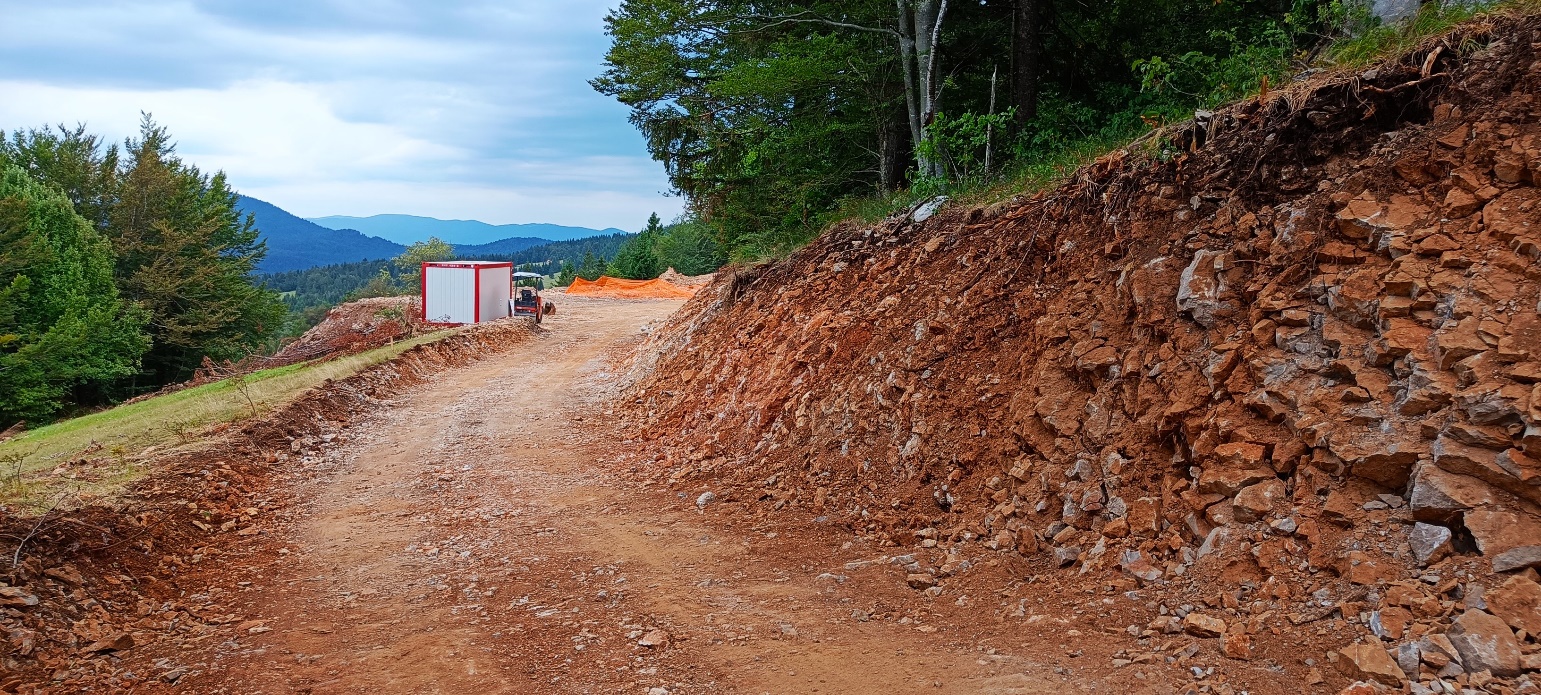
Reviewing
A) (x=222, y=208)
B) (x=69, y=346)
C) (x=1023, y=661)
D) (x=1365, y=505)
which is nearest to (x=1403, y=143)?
(x=1365, y=505)

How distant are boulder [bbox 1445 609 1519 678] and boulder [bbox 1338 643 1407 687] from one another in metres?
0.23

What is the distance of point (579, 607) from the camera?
5.58 metres

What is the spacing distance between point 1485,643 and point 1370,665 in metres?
0.40

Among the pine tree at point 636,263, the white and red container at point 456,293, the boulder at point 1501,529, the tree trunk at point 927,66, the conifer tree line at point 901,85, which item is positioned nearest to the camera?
the boulder at point 1501,529

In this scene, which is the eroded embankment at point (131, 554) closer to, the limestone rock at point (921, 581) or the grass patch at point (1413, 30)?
the limestone rock at point (921, 581)

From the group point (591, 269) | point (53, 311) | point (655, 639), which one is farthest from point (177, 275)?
point (655, 639)

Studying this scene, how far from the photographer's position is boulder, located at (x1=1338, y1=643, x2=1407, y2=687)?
3.32m

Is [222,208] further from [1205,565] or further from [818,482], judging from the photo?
[1205,565]

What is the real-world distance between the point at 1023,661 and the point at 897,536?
6.61ft

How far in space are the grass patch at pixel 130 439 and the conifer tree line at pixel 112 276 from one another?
22.2 meters

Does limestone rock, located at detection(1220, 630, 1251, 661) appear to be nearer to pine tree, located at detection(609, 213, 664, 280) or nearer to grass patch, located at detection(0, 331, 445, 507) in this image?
grass patch, located at detection(0, 331, 445, 507)

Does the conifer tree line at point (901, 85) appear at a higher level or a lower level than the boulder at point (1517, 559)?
higher

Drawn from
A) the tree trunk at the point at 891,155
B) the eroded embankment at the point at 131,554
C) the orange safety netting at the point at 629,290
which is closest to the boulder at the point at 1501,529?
the eroded embankment at the point at 131,554

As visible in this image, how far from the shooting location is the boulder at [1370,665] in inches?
131
